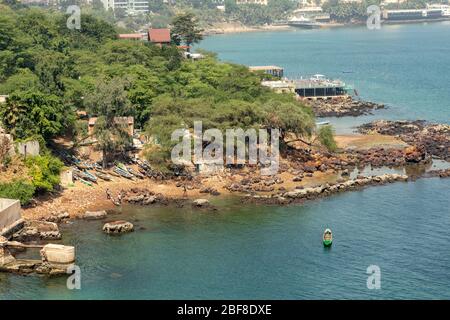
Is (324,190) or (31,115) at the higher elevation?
(31,115)

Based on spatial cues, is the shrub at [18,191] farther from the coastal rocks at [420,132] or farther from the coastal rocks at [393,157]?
the coastal rocks at [420,132]

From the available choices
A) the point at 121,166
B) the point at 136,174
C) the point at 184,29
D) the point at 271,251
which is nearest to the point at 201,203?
the point at 136,174

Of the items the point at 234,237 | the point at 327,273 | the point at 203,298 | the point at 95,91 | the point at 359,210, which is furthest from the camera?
the point at 95,91

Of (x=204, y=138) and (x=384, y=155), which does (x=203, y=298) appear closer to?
(x=204, y=138)

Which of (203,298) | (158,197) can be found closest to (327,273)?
(203,298)

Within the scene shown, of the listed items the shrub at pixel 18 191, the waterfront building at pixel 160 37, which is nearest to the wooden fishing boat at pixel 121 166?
the shrub at pixel 18 191

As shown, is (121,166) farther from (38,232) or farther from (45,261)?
(45,261)

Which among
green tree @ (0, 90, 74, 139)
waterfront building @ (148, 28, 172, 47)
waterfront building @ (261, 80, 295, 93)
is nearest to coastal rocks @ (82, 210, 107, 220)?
green tree @ (0, 90, 74, 139)
